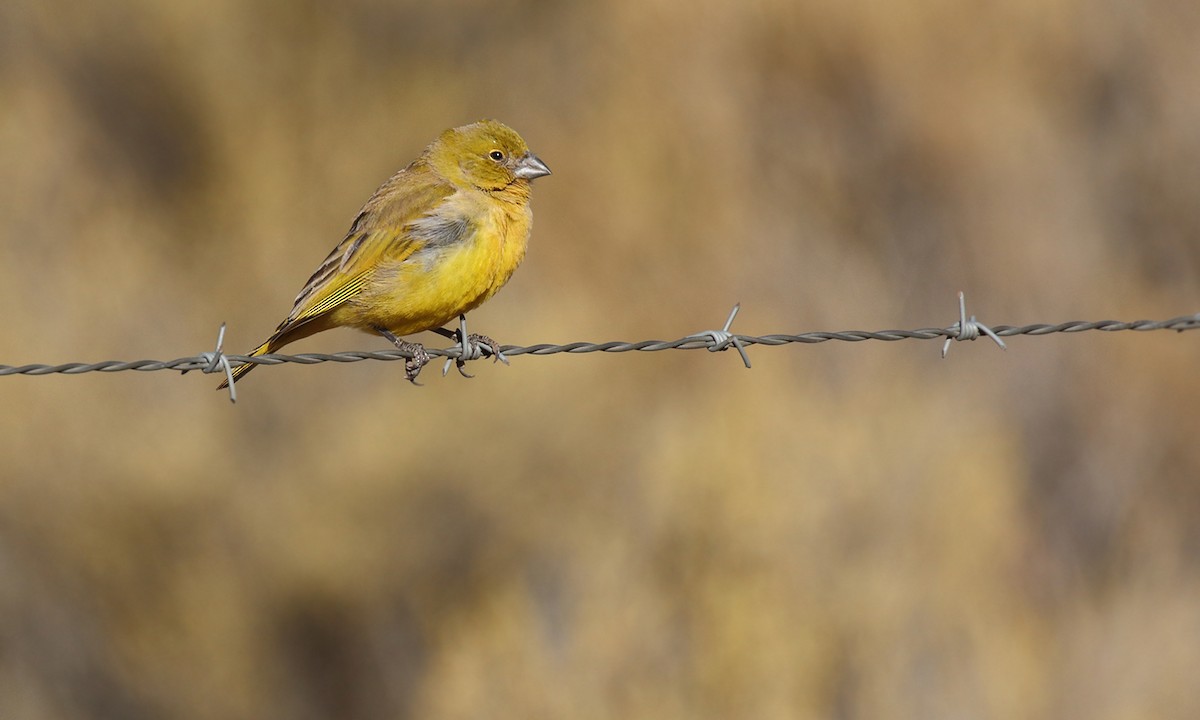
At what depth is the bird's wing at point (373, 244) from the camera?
667cm

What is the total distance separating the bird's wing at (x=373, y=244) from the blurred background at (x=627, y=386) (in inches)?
158

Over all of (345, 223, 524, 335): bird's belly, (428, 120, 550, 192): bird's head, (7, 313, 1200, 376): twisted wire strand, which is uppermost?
(428, 120, 550, 192): bird's head

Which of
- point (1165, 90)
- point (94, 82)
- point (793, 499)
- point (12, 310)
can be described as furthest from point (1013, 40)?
point (12, 310)

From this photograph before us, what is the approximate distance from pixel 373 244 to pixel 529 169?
34.8 inches


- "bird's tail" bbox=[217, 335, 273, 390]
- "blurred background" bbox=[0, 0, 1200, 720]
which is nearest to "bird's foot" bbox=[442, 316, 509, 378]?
"bird's tail" bbox=[217, 335, 273, 390]

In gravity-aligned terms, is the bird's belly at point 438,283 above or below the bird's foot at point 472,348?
above

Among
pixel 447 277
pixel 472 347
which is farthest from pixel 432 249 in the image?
pixel 472 347

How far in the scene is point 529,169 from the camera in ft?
23.5

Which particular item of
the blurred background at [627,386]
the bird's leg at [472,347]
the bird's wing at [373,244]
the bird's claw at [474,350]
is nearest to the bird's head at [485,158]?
the bird's wing at [373,244]

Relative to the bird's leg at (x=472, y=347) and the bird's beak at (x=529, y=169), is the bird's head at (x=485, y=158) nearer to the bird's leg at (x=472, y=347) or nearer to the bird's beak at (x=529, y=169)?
the bird's beak at (x=529, y=169)

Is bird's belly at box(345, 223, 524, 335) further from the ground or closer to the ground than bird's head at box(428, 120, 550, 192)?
closer to the ground

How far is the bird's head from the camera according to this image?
709cm

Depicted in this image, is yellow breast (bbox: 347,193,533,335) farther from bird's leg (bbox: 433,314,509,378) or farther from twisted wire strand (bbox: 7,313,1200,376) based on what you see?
twisted wire strand (bbox: 7,313,1200,376)

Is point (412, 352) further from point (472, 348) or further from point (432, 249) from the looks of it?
point (432, 249)
